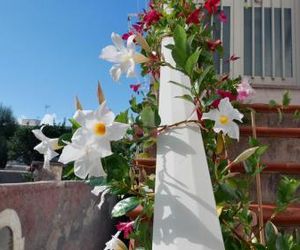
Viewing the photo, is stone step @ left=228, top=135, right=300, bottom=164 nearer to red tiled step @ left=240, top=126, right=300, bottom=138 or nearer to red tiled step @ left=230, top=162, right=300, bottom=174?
red tiled step @ left=240, top=126, right=300, bottom=138

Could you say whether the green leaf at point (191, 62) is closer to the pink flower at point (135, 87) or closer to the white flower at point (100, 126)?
the white flower at point (100, 126)

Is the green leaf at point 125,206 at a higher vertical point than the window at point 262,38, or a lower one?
lower

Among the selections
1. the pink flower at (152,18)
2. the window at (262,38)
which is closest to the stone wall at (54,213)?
the pink flower at (152,18)

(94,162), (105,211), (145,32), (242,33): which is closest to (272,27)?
(242,33)

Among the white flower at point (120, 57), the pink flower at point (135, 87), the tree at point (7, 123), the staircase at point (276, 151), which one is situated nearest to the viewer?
the white flower at point (120, 57)

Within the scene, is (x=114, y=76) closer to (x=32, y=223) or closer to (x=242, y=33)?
(x=32, y=223)

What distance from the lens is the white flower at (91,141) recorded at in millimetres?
661

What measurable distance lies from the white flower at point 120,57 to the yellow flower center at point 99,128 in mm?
316

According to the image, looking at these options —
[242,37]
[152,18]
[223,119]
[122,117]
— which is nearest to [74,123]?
[122,117]

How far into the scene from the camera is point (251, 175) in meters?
1.01

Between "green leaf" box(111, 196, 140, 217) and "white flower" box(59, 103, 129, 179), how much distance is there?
20 cm

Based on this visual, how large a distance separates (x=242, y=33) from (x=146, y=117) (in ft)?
9.83

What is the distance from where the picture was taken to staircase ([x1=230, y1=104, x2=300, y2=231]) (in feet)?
4.27

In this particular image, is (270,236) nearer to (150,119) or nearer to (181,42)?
(150,119)
